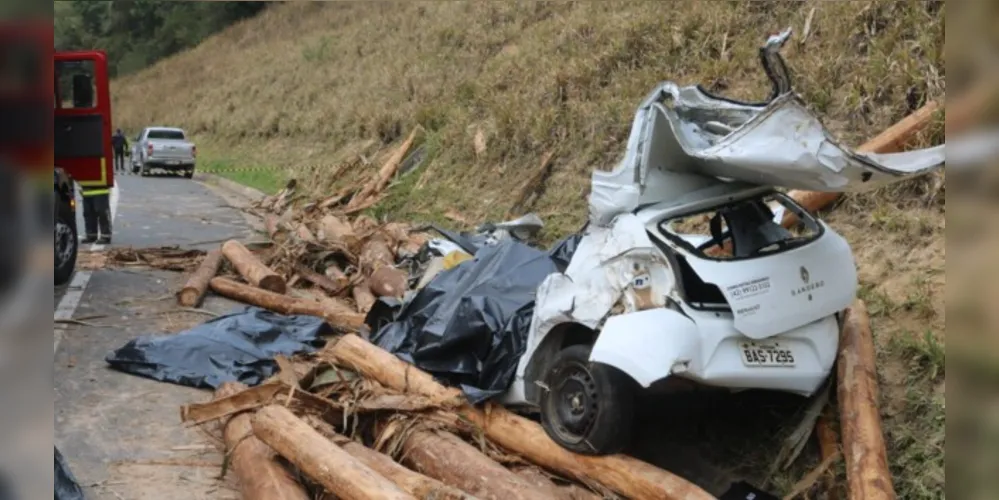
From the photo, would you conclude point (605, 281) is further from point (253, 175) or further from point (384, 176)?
point (253, 175)

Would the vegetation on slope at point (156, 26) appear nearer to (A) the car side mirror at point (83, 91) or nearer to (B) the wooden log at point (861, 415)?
(A) the car side mirror at point (83, 91)

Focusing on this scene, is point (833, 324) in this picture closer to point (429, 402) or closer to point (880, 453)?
point (880, 453)

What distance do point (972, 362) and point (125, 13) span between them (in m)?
62.5

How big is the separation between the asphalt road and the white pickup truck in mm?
19093

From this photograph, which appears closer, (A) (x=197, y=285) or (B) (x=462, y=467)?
(B) (x=462, y=467)

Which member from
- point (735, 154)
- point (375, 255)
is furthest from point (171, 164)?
point (735, 154)

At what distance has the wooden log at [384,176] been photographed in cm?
1678

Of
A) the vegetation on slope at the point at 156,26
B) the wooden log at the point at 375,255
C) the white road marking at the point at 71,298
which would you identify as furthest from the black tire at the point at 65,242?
the vegetation on slope at the point at 156,26

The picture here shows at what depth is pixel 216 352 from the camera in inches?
303

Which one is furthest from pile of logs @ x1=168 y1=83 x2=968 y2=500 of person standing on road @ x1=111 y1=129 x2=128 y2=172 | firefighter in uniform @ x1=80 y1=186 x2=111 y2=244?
person standing on road @ x1=111 y1=129 x2=128 y2=172

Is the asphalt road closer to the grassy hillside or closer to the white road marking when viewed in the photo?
the white road marking

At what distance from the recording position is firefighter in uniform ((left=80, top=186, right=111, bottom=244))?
13.0 m

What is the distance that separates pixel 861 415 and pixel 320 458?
3.06 meters

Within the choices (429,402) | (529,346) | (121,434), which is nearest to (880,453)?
(529,346)
